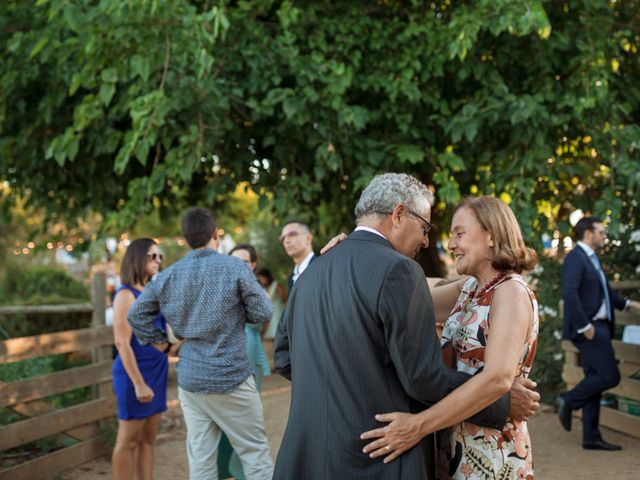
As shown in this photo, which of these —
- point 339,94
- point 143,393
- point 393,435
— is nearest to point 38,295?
point 339,94

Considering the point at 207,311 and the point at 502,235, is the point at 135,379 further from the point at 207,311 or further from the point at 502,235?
the point at 502,235

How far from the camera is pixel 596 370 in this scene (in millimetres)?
7188

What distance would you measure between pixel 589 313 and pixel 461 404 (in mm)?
4832

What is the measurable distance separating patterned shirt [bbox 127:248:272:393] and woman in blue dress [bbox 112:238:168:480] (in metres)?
0.78

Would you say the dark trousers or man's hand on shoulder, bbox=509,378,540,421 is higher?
man's hand on shoulder, bbox=509,378,540,421

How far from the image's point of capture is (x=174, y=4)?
6852 mm

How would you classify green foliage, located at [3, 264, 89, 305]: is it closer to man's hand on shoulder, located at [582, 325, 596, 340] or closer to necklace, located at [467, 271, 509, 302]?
man's hand on shoulder, located at [582, 325, 596, 340]

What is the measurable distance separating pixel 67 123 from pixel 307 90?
2.99 metres

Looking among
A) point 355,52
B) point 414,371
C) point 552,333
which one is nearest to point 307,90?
point 355,52

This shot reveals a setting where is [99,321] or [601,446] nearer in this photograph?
[601,446]

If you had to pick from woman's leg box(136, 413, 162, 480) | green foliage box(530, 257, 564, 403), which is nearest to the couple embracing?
woman's leg box(136, 413, 162, 480)

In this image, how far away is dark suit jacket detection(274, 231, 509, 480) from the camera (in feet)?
8.71

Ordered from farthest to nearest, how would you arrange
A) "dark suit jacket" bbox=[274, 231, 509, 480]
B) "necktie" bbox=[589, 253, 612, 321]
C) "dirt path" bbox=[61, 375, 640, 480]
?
"necktie" bbox=[589, 253, 612, 321], "dirt path" bbox=[61, 375, 640, 480], "dark suit jacket" bbox=[274, 231, 509, 480]

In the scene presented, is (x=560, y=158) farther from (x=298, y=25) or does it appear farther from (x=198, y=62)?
(x=198, y=62)
